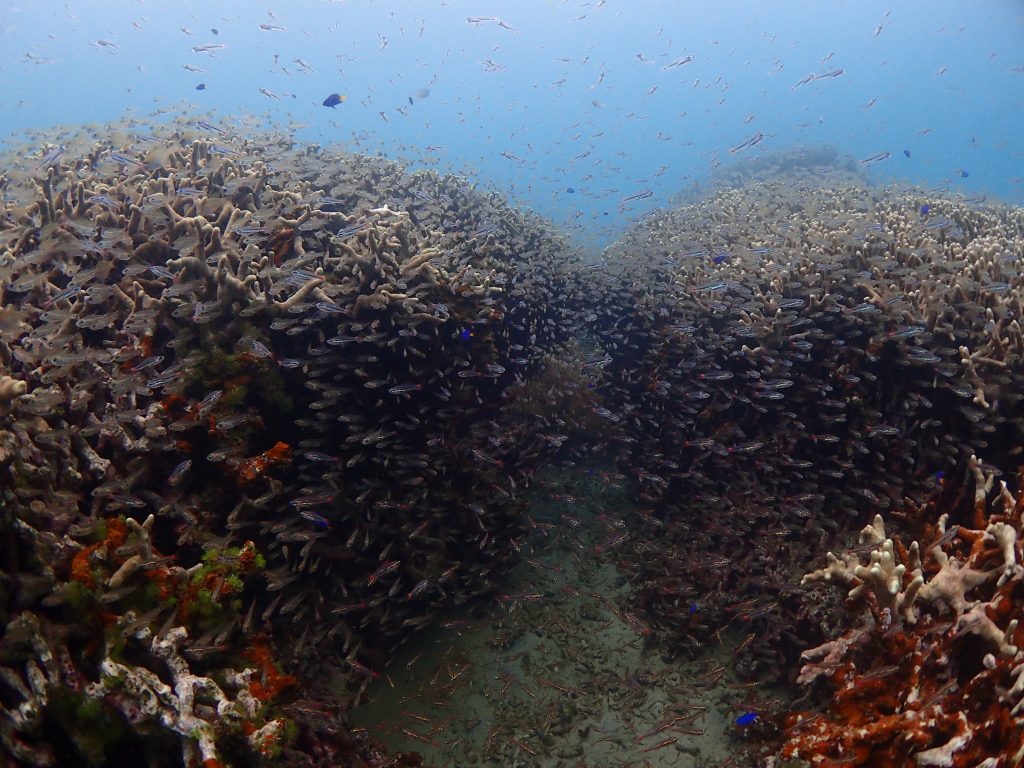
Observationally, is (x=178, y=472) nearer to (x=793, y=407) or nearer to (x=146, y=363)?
(x=146, y=363)

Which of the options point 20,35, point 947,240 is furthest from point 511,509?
point 20,35

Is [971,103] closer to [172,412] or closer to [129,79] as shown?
[172,412]

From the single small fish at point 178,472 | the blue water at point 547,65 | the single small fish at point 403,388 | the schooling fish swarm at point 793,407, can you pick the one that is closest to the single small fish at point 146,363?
the single small fish at point 178,472

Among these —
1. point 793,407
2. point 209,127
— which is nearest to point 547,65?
point 209,127

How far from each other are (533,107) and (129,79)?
110 m

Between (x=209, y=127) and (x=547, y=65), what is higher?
(x=547, y=65)

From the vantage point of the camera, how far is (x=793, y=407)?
265 inches

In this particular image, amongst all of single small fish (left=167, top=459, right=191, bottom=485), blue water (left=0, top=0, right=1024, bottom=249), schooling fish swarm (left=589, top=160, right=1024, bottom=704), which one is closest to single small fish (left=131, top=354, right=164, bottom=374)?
single small fish (left=167, top=459, right=191, bottom=485)

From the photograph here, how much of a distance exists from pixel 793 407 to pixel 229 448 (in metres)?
6.58

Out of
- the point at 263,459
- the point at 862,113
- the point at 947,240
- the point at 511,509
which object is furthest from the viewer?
the point at 862,113

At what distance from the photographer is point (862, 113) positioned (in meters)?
117

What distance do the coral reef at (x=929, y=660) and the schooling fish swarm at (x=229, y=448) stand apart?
12.3 ft

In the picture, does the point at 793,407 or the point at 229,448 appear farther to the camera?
the point at 793,407

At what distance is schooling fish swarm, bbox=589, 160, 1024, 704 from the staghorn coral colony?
45 mm
